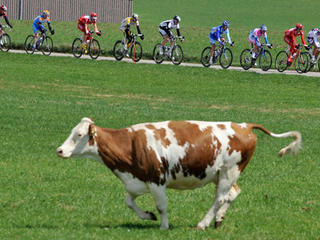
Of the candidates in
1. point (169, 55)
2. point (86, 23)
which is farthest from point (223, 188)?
point (86, 23)

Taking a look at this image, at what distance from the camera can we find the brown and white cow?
8266 millimetres

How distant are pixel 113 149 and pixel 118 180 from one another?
3532 mm

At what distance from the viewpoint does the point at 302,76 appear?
3278 centimetres

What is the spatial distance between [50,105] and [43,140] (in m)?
6.00

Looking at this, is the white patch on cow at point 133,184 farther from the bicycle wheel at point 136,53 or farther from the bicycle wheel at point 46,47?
the bicycle wheel at point 46,47

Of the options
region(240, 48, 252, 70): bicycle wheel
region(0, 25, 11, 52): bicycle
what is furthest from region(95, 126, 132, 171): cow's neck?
region(0, 25, 11, 52): bicycle

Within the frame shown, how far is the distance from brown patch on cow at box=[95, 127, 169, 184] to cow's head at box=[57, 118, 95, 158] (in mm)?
128

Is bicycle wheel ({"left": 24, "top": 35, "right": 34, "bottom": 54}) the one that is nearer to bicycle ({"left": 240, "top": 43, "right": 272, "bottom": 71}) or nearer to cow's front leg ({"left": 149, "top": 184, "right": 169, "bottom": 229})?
bicycle ({"left": 240, "top": 43, "right": 272, "bottom": 71})

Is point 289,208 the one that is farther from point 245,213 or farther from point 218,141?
point 218,141

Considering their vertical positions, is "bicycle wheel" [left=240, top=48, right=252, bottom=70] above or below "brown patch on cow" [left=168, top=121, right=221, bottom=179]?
below

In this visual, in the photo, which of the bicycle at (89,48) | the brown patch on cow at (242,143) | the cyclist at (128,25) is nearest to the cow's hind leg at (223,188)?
the brown patch on cow at (242,143)

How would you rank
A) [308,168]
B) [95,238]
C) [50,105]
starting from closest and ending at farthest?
[95,238] < [308,168] < [50,105]

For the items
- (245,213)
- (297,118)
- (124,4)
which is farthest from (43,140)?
(124,4)

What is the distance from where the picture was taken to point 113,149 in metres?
8.36
